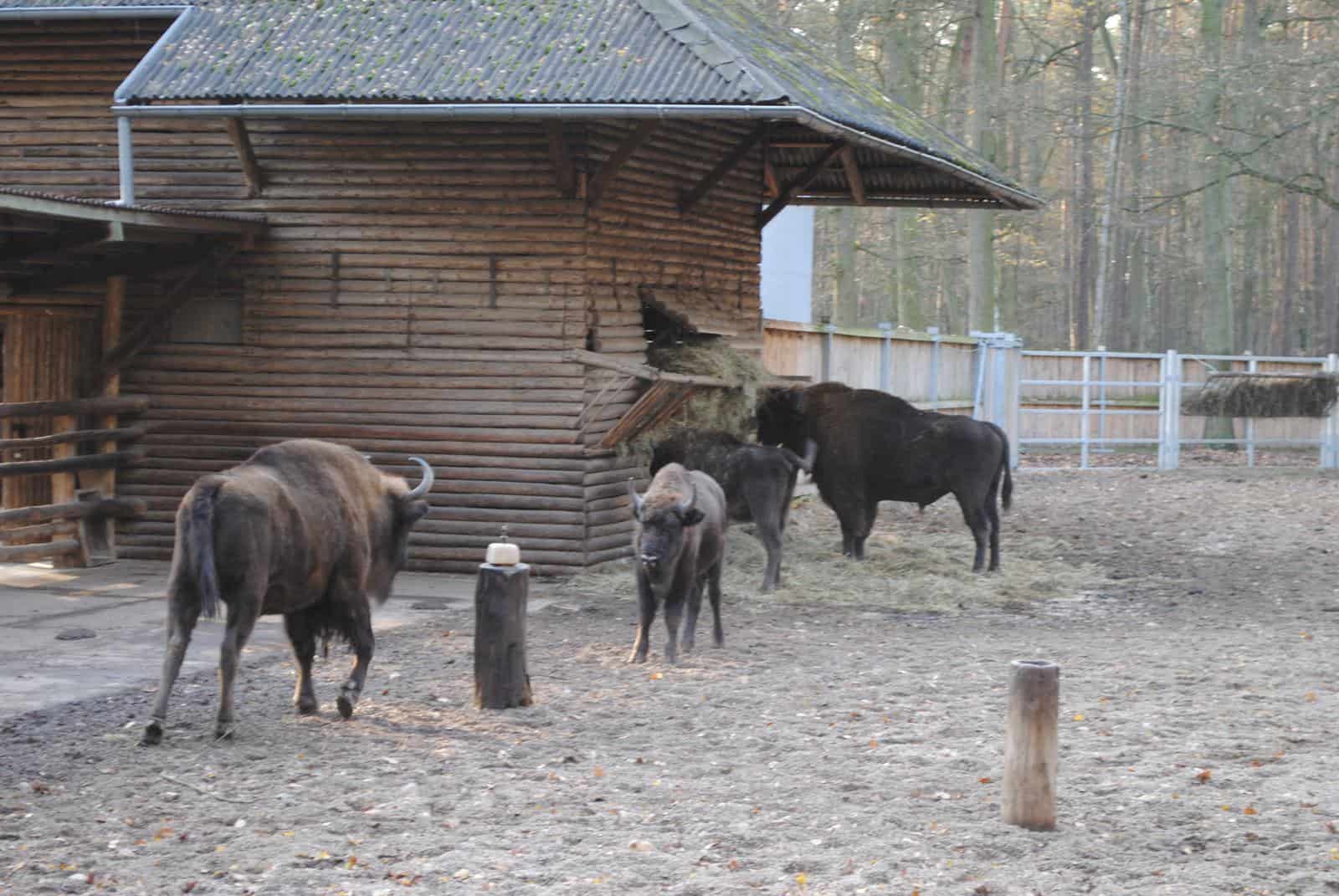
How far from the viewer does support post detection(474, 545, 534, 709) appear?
26.9ft

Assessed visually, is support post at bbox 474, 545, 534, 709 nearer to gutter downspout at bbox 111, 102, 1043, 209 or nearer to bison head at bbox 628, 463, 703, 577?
bison head at bbox 628, 463, 703, 577

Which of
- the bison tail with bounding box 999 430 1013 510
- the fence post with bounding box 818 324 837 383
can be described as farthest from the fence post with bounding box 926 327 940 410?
the bison tail with bounding box 999 430 1013 510

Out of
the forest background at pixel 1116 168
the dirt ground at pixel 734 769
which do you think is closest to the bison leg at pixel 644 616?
the dirt ground at pixel 734 769

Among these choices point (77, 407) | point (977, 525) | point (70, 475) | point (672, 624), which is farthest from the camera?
point (977, 525)

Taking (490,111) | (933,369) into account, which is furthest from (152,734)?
(933,369)

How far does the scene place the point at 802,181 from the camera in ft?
53.3

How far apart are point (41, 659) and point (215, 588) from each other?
2.97 metres

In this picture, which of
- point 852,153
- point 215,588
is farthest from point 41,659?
point 852,153

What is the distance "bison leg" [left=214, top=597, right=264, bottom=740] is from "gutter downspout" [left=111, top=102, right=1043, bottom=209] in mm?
5379

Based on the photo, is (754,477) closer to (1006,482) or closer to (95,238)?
(1006,482)

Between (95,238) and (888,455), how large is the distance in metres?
6.88

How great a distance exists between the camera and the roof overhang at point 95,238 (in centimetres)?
1123

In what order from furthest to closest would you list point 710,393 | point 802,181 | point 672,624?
point 802,181, point 710,393, point 672,624

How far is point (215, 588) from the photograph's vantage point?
714 cm
